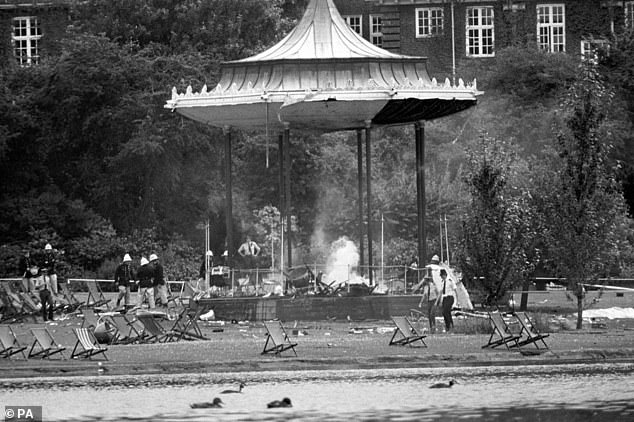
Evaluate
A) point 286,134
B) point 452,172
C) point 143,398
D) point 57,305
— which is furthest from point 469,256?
point 452,172

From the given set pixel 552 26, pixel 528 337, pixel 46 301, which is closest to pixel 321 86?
pixel 46 301

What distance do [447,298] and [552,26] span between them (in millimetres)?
47250

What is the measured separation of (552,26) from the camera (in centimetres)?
8769

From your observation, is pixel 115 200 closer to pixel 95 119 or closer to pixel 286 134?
pixel 95 119

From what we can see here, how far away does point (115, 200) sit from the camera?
73062 millimetres

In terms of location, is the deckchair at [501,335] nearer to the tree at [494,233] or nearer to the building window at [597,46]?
the tree at [494,233]

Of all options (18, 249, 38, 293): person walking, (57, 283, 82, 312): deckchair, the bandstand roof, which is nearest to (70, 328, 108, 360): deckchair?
the bandstand roof

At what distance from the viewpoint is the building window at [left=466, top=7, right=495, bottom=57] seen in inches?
3418

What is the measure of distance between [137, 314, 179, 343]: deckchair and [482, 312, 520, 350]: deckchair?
Result: 7.10 metres

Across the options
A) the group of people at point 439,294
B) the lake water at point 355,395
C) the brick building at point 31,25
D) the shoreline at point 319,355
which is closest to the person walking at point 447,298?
the group of people at point 439,294

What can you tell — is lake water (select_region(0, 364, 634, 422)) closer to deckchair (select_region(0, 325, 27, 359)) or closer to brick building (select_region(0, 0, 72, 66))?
deckchair (select_region(0, 325, 27, 359))

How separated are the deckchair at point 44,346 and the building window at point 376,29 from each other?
53.9m

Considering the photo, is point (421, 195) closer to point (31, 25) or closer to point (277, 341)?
point (277, 341)

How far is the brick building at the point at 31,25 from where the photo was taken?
86.2m
